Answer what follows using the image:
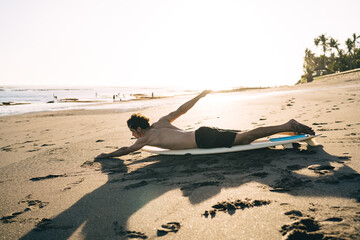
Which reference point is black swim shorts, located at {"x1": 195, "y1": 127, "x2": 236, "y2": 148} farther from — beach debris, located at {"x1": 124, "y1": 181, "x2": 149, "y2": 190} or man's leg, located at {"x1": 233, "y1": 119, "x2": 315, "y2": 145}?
beach debris, located at {"x1": 124, "y1": 181, "x2": 149, "y2": 190}

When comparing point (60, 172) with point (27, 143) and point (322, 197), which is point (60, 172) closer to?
point (27, 143)

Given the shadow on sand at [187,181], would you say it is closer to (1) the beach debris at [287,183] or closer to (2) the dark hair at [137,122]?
(1) the beach debris at [287,183]

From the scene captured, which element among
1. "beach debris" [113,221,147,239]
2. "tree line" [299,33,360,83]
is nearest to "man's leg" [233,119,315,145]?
"beach debris" [113,221,147,239]

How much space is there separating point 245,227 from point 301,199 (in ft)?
2.21

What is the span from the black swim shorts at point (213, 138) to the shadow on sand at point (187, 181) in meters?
0.19

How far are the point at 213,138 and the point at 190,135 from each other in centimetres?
41

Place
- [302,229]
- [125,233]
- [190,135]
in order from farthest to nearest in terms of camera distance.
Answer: [190,135]
[125,233]
[302,229]

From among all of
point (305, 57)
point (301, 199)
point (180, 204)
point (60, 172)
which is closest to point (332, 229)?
point (301, 199)

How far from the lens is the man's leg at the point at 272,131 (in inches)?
144

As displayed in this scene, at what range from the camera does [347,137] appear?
3900 millimetres

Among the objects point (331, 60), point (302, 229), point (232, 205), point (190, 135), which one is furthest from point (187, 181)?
point (331, 60)

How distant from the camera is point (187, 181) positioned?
2887 mm

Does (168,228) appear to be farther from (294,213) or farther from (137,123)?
(137,123)

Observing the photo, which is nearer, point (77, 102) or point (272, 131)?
point (272, 131)
